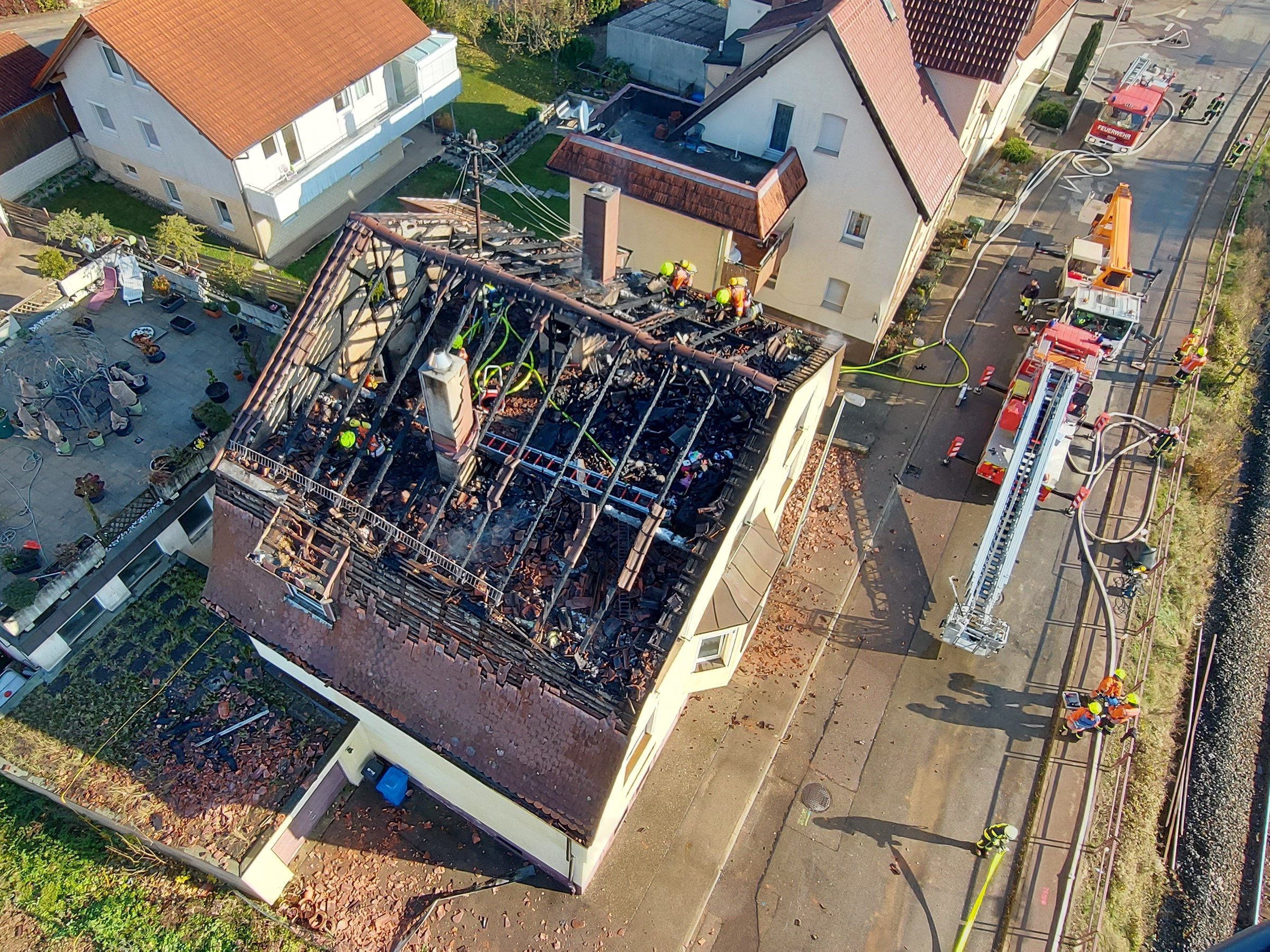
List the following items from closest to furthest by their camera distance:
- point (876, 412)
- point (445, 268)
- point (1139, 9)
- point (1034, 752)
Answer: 1. point (445, 268)
2. point (1034, 752)
3. point (876, 412)
4. point (1139, 9)

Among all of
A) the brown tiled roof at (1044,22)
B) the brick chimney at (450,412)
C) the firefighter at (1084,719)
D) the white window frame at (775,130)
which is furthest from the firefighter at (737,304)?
the brown tiled roof at (1044,22)

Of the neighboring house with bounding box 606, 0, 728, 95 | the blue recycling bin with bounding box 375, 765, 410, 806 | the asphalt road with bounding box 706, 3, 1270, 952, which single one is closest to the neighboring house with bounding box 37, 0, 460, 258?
the neighboring house with bounding box 606, 0, 728, 95

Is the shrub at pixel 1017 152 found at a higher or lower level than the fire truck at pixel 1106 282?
higher

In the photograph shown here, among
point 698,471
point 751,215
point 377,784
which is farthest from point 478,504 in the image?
point 751,215

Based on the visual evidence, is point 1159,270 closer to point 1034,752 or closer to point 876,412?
point 876,412

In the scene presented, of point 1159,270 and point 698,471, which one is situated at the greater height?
point 698,471

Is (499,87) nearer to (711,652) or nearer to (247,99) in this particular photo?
(247,99)

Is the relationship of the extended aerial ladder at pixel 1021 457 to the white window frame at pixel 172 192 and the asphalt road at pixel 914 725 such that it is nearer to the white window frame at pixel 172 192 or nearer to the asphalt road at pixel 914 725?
the asphalt road at pixel 914 725

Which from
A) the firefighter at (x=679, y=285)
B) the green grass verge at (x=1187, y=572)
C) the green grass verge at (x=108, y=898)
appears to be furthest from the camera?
the green grass verge at (x=1187, y=572)
